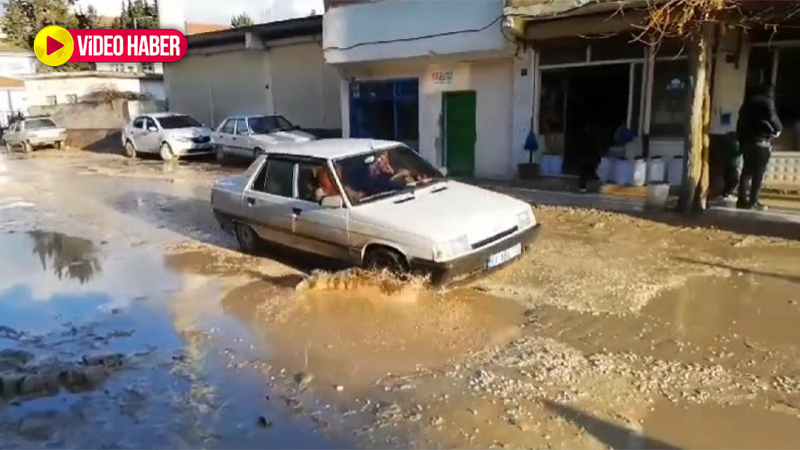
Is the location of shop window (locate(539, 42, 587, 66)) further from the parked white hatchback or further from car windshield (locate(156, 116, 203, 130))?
car windshield (locate(156, 116, 203, 130))

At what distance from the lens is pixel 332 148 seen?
25.3 feet

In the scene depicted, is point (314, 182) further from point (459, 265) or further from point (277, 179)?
point (459, 265)

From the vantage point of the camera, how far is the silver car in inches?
1133

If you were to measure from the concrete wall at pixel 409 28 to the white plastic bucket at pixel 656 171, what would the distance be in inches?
153

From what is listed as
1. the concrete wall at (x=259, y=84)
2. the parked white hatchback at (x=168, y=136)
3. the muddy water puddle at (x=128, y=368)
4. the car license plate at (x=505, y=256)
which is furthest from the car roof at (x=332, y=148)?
the parked white hatchback at (x=168, y=136)

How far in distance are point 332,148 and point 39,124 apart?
26.9m

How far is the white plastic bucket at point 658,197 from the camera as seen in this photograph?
32.3 ft

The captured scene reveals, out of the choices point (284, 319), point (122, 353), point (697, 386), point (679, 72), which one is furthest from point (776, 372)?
point (679, 72)

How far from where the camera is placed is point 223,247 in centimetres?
934

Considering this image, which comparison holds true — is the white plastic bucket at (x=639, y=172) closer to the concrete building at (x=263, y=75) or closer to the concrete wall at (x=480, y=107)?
the concrete wall at (x=480, y=107)

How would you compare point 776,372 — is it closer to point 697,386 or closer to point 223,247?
point 697,386

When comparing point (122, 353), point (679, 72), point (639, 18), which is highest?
point (639, 18)

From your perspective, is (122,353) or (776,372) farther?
(122,353)

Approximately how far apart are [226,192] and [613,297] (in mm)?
5218
